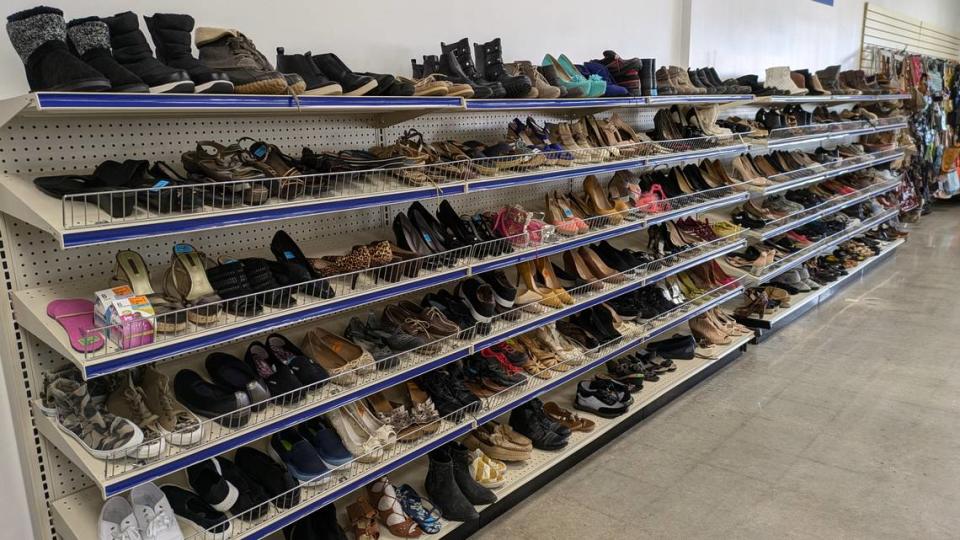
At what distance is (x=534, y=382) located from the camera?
10.8 feet

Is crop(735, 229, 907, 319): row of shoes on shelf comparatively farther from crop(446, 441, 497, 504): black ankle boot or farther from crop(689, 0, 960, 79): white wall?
crop(446, 441, 497, 504): black ankle boot

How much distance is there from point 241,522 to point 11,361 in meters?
0.89

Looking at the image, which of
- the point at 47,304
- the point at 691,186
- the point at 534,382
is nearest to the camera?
the point at 47,304

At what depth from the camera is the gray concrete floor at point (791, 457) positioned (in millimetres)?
2857

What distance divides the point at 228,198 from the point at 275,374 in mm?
696

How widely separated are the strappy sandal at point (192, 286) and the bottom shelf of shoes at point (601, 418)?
157cm

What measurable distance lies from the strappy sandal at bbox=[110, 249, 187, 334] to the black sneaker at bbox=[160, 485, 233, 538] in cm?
68

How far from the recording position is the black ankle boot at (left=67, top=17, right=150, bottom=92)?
166cm

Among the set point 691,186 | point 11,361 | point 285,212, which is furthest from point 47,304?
point 691,186

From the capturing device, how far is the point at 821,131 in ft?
20.6

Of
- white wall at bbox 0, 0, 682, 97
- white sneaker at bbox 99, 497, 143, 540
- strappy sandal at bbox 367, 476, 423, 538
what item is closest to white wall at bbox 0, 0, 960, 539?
white wall at bbox 0, 0, 682, 97

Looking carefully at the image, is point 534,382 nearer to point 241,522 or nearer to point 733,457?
point 733,457

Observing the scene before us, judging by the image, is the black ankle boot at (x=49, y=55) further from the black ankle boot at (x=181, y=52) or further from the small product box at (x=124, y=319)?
the small product box at (x=124, y=319)

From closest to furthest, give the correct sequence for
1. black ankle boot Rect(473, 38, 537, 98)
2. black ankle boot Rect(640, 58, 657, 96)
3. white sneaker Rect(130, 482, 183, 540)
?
white sneaker Rect(130, 482, 183, 540)
black ankle boot Rect(473, 38, 537, 98)
black ankle boot Rect(640, 58, 657, 96)
